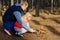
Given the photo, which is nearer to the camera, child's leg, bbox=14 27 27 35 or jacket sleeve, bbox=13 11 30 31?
jacket sleeve, bbox=13 11 30 31

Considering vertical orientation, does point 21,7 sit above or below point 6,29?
above

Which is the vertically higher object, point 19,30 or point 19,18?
point 19,18

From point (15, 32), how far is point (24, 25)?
0.33m

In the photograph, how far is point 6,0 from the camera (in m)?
15.3

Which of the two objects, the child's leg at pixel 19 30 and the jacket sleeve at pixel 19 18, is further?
the child's leg at pixel 19 30

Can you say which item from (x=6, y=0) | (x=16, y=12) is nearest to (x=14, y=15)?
(x=16, y=12)

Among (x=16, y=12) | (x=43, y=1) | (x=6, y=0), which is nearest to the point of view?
(x=16, y=12)

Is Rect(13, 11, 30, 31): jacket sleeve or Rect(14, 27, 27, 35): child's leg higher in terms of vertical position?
Rect(13, 11, 30, 31): jacket sleeve

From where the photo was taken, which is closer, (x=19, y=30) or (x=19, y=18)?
(x=19, y=18)

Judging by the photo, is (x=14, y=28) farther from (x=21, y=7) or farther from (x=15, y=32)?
(x=21, y=7)

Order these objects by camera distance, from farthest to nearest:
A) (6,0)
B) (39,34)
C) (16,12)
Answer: (6,0) < (39,34) < (16,12)

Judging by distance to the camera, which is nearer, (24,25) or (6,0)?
(24,25)

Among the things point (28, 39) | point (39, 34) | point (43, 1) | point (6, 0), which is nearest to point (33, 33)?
point (39, 34)

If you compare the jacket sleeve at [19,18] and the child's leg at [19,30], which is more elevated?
the jacket sleeve at [19,18]
